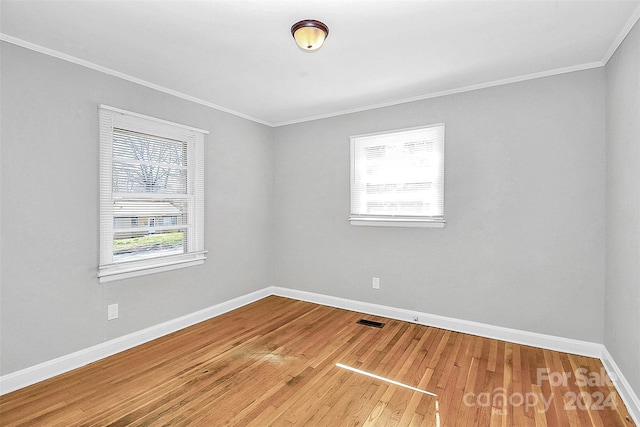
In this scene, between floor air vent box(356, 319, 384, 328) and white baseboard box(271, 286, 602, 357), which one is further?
floor air vent box(356, 319, 384, 328)

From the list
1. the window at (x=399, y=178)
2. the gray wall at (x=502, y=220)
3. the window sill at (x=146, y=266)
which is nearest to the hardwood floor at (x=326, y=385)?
the gray wall at (x=502, y=220)

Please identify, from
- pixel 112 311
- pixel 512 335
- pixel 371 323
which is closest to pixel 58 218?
pixel 112 311

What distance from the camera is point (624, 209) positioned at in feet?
7.36

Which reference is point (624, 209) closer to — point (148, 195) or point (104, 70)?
point (148, 195)

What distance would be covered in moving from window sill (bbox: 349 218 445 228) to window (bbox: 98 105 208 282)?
1.95 metres

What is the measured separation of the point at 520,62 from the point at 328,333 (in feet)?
10.4

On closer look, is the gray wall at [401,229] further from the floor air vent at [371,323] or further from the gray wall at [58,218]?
the floor air vent at [371,323]

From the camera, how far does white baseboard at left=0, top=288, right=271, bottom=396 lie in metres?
2.29

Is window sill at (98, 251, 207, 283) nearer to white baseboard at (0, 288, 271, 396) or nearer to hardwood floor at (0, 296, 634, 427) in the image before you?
white baseboard at (0, 288, 271, 396)

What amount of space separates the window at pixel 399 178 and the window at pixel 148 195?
195 cm

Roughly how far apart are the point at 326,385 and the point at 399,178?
234 cm

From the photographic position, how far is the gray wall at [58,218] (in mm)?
2285

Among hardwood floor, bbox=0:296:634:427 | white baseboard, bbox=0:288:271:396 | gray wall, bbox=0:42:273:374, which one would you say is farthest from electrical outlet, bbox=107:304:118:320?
hardwood floor, bbox=0:296:634:427

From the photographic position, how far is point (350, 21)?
208 centimetres
